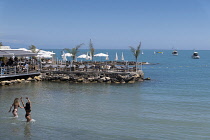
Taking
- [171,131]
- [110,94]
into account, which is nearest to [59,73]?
[110,94]

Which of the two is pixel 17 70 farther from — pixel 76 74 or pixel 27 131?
pixel 27 131

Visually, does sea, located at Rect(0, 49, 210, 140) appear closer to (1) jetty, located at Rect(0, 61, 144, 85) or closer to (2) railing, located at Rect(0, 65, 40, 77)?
(2) railing, located at Rect(0, 65, 40, 77)

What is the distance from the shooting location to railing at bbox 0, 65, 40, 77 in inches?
1168

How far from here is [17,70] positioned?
3178 centimetres

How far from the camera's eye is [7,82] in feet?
95.1

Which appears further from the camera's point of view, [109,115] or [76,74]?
[76,74]

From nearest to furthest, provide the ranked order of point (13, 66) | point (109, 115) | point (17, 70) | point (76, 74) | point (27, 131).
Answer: point (27, 131) → point (109, 115) → point (13, 66) → point (17, 70) → point (76, 74)

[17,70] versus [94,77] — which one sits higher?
[17,70]

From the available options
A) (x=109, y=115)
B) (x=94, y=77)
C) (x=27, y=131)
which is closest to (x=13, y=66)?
(x=94, y=77)

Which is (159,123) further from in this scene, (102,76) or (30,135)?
(102,76)

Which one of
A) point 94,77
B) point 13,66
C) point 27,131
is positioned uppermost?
point 13,66

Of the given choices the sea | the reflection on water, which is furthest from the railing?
the reflection on water

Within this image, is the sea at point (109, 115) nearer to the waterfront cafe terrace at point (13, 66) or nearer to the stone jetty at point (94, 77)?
the waterfront cafe terrace at point (13, 66)

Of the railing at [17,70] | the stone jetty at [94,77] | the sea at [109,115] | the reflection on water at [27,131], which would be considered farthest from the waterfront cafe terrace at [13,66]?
the reflection on water at [27,131]
